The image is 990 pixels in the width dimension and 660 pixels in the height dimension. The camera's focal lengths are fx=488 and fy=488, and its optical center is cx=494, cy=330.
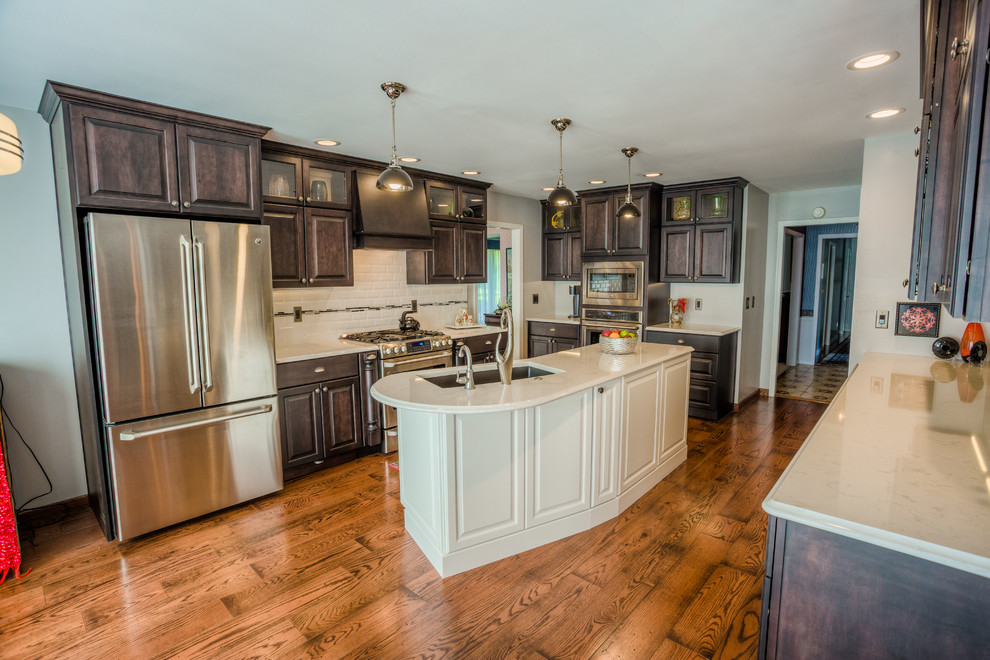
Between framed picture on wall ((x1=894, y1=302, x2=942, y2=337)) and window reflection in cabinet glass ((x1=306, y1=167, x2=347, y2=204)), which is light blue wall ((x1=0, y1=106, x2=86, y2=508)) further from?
framed picture on wall ((x1=894, y1=302, x2=942, y2=337))

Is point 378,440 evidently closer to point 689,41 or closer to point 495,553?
point 495,553

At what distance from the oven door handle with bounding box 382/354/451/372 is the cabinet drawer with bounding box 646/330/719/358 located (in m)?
2.22

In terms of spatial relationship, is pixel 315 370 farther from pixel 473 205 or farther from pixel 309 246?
pixel 473 205

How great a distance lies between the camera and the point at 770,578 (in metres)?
1.26

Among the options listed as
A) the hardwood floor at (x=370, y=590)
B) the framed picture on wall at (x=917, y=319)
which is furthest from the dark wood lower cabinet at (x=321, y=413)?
the framed picture on wall at (x=917, y=319)

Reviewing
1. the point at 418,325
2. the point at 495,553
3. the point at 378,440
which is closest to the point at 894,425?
the point at 495,553

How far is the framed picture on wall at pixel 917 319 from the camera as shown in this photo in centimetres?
324

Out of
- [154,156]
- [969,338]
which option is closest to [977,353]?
[969,338]

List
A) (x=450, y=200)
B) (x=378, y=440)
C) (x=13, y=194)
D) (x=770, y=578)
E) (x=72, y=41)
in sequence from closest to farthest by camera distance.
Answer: (x=770, y=578)
(x=72, y=41)
(x=13, y=194)
(x=378, y=440)
(x=450, y=200)

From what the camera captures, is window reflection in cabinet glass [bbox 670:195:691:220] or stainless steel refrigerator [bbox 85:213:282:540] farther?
window reflection in cabinet glass [bbox 670:195:691:220]

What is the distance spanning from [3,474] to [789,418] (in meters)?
5.97

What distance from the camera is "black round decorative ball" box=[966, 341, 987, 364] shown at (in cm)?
278

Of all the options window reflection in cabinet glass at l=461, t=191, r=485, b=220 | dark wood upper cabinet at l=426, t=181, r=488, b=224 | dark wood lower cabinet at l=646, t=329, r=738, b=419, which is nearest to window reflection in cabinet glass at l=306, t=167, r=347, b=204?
dark wood upper cabinet at l=426, t=181, r=488, b=224

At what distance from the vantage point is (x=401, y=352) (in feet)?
13.1
